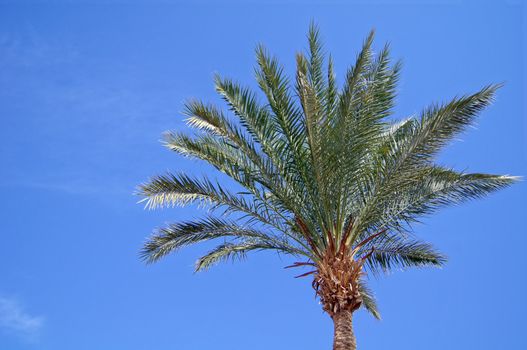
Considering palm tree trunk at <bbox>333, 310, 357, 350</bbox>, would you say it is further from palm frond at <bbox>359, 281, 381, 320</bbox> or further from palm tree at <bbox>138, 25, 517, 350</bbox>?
palm frond at <bbox>359, 281, 381, 320</bbox>

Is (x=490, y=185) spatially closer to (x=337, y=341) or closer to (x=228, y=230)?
(x=337, y=341)

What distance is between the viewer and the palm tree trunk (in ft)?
39.4

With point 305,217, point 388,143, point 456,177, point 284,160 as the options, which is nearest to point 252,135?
point 284,160

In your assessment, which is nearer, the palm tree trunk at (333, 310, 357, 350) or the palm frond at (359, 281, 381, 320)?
the palm tree trunk at (333, 310, 357, 350)

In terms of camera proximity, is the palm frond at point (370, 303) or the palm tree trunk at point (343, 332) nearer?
the palm tree trunk at point (343, 332)

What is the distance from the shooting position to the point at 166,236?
1395cm

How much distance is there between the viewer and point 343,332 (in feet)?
39.6

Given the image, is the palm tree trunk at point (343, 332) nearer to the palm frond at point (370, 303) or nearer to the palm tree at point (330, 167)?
the palm tree at point (330, 167)

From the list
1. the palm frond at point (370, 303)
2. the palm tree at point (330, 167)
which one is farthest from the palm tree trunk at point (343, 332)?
the palm frond at point (370, 303)

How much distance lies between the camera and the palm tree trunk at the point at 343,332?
12.0m

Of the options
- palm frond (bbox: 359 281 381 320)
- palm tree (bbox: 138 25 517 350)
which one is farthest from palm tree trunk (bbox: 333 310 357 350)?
palm frond (bbox: 359 281 381 320)

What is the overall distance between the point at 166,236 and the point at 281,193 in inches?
117

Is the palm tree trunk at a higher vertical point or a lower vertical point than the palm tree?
lower

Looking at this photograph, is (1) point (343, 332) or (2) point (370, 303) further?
(2) point (370, 303)
